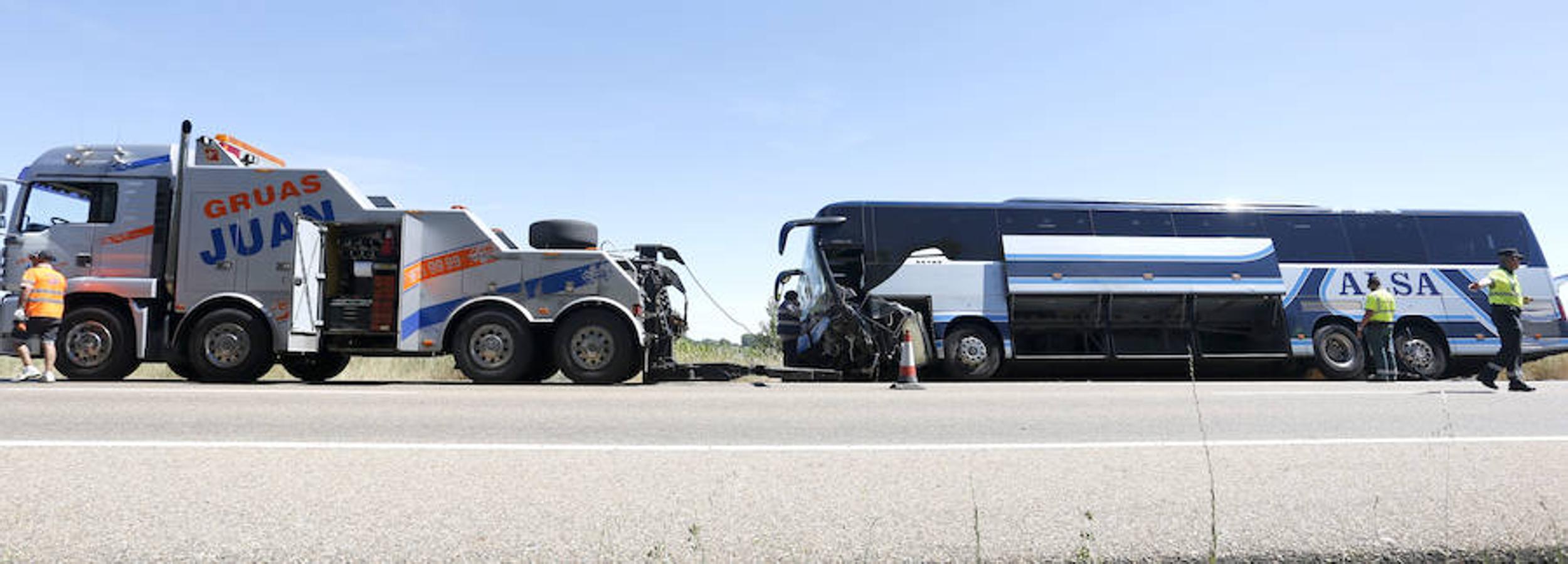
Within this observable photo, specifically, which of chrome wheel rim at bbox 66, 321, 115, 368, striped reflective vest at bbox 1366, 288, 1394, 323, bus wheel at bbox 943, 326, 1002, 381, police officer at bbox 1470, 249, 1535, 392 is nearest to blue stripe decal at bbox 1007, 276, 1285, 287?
bus wheel at bbox 943, 326, 1002, 381

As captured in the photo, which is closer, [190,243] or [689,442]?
[689,442]

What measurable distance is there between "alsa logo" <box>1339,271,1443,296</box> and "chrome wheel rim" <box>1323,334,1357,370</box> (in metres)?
0.73

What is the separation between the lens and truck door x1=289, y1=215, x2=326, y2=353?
9.16 meters

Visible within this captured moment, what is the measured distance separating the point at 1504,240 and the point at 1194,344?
19.3ft

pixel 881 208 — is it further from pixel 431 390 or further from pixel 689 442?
pixel 689 442

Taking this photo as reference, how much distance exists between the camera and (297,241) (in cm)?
915

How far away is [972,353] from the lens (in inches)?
466

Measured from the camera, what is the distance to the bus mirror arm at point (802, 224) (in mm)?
11734

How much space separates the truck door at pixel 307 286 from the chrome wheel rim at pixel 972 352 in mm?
8503

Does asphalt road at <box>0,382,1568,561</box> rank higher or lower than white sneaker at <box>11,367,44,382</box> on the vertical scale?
lower

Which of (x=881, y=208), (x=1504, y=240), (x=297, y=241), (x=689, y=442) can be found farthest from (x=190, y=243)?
(x=1504, y=240)

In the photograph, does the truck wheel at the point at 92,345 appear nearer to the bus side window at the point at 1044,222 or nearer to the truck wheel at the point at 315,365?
the truck wheel at the point at 315,365

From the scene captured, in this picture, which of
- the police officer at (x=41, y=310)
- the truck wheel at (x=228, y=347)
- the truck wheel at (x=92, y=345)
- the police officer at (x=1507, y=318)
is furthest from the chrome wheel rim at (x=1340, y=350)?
the police officer at (x=41, y=310)

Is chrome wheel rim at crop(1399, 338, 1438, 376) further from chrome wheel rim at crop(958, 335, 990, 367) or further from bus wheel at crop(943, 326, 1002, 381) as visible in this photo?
chrome wheel rim at crop(958, 335, 990, 367)
